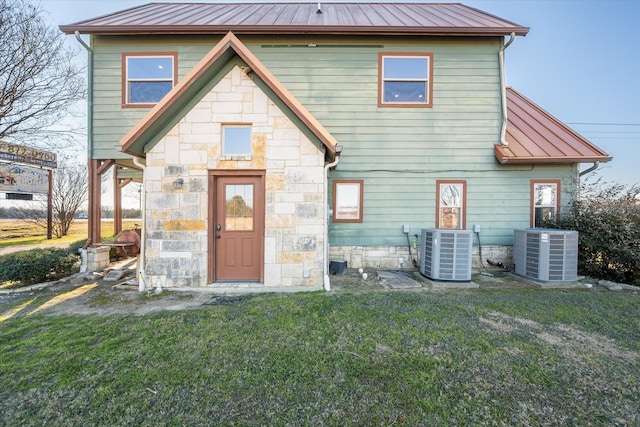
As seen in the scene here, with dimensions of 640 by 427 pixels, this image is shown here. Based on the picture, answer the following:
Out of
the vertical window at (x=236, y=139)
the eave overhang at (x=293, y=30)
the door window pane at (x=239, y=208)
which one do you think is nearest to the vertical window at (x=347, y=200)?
the door window pane at (x=239, y=208)

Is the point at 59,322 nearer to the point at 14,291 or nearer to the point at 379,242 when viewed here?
the point at 14,291

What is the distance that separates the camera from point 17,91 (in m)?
8.83

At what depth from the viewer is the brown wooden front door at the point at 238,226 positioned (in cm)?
572

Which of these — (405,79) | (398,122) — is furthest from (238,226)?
(405,79)

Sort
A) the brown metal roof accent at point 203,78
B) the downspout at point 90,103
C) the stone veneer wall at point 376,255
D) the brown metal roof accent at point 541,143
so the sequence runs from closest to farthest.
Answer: the brown metal roof accent at point 203,78, the brown metal roof accent at point 541,143, the downspout at point 90,103, the stone veneer wall at point 376,255

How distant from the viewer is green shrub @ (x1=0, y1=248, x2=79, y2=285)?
18.3ft

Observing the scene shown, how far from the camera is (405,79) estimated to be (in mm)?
7602

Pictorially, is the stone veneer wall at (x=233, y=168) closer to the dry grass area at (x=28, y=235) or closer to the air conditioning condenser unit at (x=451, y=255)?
the air conditioning condenser unit at (x=451, y=255)

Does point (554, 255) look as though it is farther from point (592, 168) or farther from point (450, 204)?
point (592, 168)

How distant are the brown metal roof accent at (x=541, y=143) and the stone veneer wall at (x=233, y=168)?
5.80m

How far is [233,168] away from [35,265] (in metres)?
4.97

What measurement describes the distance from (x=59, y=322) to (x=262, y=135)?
465 cm

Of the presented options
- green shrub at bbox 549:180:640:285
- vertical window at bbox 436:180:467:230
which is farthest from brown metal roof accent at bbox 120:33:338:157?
green shrub at bbox 549:180:640:285

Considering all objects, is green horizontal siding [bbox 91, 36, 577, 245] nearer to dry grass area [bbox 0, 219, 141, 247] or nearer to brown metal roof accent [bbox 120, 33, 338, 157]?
brown metal roof accent [bbox 120, 33, 338, 157]
